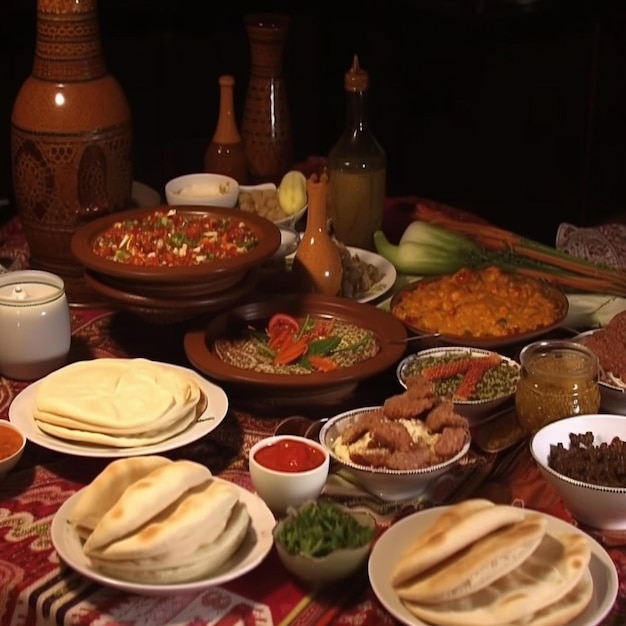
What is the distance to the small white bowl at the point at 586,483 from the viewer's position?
1529mm

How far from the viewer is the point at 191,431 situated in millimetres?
1732

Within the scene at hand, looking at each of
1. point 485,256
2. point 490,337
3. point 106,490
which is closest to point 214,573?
point 106,490

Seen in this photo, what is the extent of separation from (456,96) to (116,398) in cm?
285

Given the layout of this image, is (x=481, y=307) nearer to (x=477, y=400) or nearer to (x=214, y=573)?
(x=477, y=400)

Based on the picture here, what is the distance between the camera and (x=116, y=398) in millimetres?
1731

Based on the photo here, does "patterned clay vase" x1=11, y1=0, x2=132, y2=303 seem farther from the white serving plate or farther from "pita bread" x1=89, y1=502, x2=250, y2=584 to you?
"pita bread" x1=89, y1=502, x2=250, y2=584

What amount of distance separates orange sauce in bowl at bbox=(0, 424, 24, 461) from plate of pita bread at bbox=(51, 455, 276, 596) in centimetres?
24

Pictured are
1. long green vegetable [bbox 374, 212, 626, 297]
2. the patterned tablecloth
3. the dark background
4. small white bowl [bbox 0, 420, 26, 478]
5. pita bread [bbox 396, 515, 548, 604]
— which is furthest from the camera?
the dark background

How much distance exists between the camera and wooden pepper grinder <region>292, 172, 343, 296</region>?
2.26 meters

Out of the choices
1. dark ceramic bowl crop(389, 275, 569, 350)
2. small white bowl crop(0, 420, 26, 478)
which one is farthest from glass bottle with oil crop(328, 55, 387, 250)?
small white bowl crop(0, 420, 26, 478)

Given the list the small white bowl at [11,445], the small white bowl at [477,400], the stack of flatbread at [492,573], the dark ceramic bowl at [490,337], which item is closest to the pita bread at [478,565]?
the stack of flatbread at [492,573]

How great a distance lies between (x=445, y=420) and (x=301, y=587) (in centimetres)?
36

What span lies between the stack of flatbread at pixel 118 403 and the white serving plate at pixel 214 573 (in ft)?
0.65

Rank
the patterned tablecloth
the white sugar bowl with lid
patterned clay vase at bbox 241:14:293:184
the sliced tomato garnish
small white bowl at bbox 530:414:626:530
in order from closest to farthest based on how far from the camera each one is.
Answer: the patterned tablecloth < small white bowl at bbox 530:414:626:530 < the white sugar bowl with lid < the sliced tomato garnish < patterned clay vase at bbox 241:14:293:184
